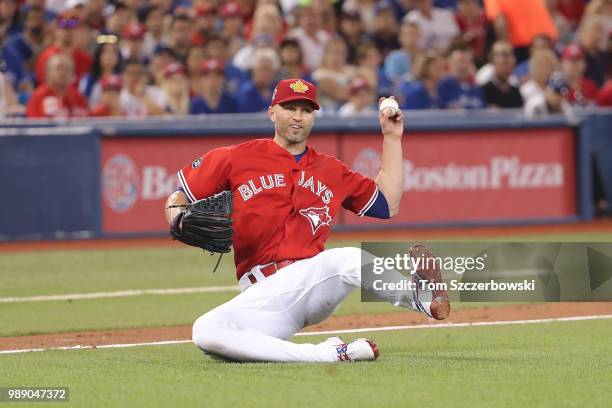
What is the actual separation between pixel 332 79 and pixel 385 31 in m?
2.22

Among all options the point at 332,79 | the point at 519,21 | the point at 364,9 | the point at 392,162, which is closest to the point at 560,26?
the point at 519,21

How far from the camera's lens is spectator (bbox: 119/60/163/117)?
14617 mm

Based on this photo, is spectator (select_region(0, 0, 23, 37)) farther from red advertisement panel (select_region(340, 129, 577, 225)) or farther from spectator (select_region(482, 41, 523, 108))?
spectator (select_region(482, 41, 523, 108))

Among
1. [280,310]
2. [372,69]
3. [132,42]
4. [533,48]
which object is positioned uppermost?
[132,42]

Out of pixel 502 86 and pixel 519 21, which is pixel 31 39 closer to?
pixel 502 86

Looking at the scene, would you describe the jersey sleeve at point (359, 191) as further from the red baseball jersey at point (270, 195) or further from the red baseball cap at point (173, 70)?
the red baseball cap at point (173, 70)

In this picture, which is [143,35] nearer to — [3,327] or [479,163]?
[479,163]

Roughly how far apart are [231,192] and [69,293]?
434cm

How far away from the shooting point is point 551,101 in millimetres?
16062

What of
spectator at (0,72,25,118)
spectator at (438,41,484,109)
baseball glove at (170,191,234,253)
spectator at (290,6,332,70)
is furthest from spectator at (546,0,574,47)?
baseball glove at (170,191,234,253)

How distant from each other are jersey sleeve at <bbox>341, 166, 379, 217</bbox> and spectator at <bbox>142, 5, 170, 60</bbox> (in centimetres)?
943

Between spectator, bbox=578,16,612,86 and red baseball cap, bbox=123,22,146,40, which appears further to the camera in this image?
spectator, bbox=578,16,612,86

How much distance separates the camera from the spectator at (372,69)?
1644cm

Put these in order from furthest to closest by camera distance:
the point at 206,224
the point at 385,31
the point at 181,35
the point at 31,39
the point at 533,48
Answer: the point at 385,31 < the point at 533,48 < the point at 181,35 < the point at 31,39 < the point at 206,224
